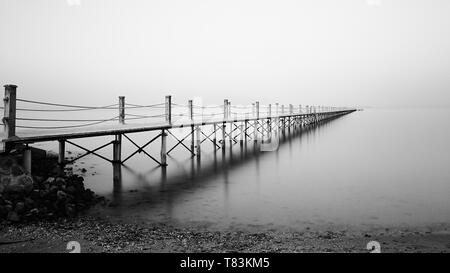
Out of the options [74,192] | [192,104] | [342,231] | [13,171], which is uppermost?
[192,104]

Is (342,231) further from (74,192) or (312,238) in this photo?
(74,192)

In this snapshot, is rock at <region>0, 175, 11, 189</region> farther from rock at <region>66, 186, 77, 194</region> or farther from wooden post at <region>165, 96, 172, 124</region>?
wooden post at <region>165, 96, 172, 124</region>

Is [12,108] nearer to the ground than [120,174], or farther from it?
farther from it

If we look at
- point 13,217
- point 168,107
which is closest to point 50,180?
point 13,217

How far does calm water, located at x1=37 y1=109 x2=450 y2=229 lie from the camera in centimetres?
829

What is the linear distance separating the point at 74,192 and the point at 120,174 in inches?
209

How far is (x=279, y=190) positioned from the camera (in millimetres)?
11930

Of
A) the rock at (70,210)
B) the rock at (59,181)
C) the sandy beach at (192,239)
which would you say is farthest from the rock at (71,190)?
the sandy beach at (192,239)

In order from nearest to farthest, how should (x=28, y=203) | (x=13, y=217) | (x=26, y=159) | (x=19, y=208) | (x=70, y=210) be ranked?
1. (x=13, y=217)
2. (x=19, y=208)
3. (x=28, y=203)
4. (x=70, y=210)
5. (x=26, y=159)

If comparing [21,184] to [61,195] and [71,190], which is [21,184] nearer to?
[61,195]

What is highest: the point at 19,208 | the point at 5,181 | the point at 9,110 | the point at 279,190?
the point at 9,110
